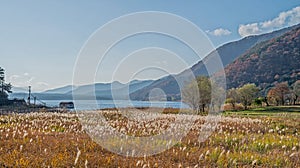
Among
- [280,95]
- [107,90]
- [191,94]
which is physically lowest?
[107,90]

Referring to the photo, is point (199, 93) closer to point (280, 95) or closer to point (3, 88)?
point (3, 88)

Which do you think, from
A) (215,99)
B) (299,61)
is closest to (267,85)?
(299,61)

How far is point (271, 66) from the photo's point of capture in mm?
147625

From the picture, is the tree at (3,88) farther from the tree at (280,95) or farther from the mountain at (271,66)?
the mountain at (271,66)

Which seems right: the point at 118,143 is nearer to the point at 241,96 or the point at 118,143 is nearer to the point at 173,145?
the point at 173,145

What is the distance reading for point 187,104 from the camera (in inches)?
1858

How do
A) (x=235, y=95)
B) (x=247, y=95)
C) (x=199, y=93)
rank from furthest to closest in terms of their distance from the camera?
(x=247, y=95) < (x=235, y=95) < (x=199, y=93)

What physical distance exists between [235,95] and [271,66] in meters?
83.4

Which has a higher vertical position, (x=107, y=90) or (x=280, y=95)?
(x=280, y=95)

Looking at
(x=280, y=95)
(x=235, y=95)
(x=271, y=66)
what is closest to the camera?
(x=235, y=95)

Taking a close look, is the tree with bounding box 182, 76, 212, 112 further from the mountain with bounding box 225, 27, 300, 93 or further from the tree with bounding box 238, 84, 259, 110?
the mountain with bounding box 225, 27, 300, 93

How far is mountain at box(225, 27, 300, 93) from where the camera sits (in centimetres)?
13612

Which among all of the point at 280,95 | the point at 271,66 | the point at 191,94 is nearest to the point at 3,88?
the point at 191,94

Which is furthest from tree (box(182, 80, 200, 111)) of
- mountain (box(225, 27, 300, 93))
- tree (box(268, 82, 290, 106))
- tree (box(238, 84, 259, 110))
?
mountain (box(225, 27, 300, 93))
